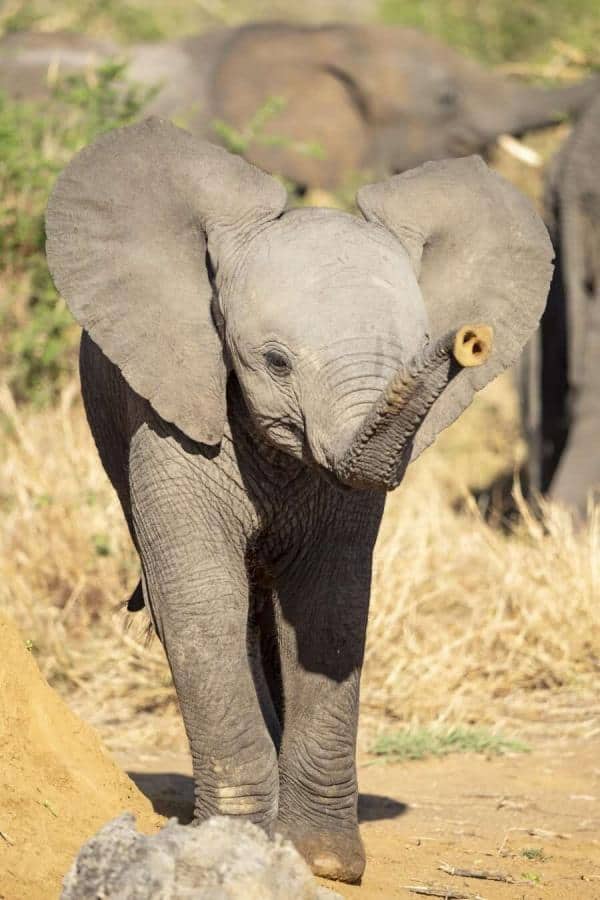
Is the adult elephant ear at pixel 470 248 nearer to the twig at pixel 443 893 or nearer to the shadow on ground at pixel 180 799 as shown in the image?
the twig at pixel 443 893

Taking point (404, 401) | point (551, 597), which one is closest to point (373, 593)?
point (551, 597)

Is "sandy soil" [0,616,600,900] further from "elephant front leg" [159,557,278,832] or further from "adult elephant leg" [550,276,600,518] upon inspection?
"adult elephant leg" [550,276,600,518]

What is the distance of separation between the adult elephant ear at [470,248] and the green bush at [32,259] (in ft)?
13.2


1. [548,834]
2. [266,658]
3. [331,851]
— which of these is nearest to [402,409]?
[331,851]

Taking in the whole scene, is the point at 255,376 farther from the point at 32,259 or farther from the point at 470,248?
the point at 32,259

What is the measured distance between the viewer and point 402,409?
10.9ft

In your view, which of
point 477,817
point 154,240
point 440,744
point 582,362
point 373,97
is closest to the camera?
point 154,240

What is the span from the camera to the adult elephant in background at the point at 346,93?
14633 mm

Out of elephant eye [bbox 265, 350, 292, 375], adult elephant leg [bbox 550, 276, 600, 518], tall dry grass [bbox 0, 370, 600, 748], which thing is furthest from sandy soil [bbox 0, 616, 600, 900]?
adult elephant leg [bbox 550, 276, 600, 518]

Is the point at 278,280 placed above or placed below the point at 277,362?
above

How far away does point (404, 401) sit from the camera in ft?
10.8

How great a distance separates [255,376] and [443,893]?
1.29m

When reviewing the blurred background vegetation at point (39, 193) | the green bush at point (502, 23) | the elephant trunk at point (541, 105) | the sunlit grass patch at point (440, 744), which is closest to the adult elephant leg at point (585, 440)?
the blurred background vegetation at point (39, 193)

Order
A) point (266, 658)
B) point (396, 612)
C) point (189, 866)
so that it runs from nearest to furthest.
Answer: point (189, 866) → point (266, 658) → point (396, 612)
